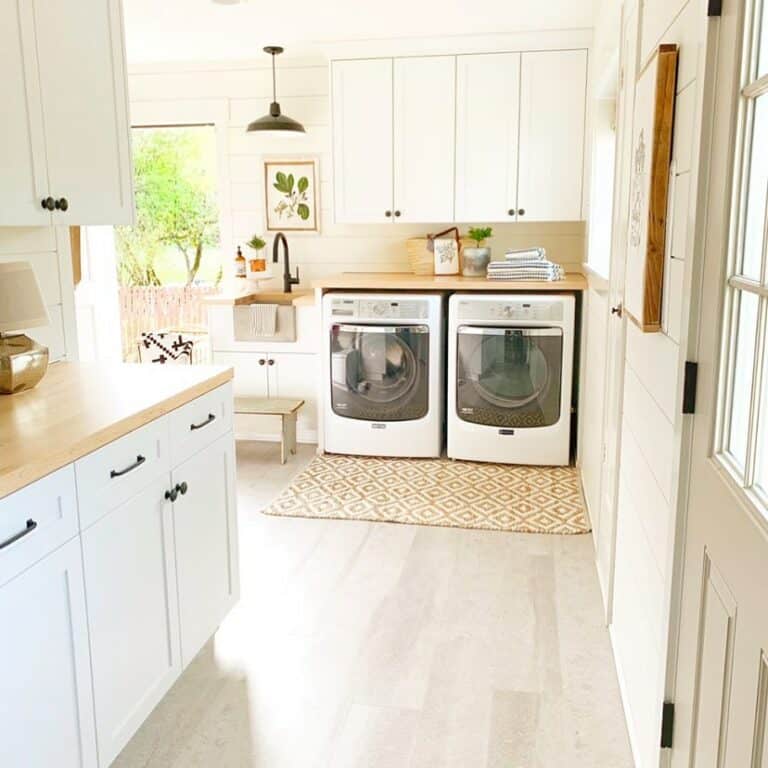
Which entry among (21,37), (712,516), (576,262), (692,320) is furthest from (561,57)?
(712,516)

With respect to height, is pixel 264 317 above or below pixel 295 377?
above

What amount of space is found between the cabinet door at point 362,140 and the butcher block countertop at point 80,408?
8.29 feet

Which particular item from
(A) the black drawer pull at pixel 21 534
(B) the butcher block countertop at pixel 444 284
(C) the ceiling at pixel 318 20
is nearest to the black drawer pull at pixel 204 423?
(A) the black drawer pull at pixel 21 534

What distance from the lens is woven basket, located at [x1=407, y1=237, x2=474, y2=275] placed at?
4895 mm

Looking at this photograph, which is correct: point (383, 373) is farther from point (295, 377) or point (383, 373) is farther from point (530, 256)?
point (530, 256)

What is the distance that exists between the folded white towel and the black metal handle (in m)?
2.88

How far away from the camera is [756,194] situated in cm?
119

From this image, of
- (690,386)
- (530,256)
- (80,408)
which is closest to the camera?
(690,386)

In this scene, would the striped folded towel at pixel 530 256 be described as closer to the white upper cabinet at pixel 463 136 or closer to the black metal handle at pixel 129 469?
the white upper cabinet at pixel 463 136

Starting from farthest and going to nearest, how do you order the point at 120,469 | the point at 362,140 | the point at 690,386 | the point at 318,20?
Result: the point at 362,140
the point at 318,20
the point at 120,469
the point at 690,386

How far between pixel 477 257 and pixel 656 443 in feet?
9.88

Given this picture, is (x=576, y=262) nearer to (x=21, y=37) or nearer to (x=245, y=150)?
(x=245, y=150)

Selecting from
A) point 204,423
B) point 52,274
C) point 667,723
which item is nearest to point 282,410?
point 52,274

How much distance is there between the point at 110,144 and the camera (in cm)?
253
